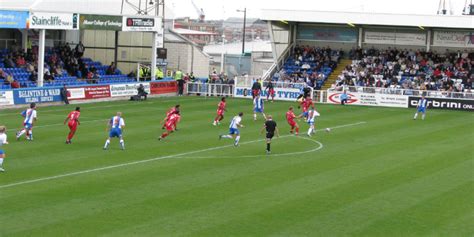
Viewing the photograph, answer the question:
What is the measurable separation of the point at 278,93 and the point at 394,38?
49.5 ft

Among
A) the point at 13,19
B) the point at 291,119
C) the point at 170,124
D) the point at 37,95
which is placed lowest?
the point at 170,124

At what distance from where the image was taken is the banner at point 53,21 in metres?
52.2

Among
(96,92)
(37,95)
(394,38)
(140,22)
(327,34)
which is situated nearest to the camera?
(37,95)

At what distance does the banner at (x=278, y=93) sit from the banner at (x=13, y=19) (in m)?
17.8

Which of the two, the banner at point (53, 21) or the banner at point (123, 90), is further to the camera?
the banner at point (123, 90)

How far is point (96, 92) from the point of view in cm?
5497

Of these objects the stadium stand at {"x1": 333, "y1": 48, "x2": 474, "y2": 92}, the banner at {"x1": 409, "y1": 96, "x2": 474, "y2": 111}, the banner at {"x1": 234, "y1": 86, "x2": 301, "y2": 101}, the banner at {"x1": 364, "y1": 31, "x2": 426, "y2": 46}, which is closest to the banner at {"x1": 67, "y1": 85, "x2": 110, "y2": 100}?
the banner at {"x1": 234, "y1": 86, "x2": 301, "y2": 101}

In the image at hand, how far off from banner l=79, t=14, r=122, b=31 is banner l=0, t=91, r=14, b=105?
33.9 feet

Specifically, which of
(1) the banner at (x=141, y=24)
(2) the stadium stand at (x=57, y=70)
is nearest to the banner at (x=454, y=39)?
(1) the banner at (x=141, y=24)

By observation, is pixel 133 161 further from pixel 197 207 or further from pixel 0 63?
pixel 0 63

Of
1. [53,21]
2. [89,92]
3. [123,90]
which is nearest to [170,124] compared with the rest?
[89,92]

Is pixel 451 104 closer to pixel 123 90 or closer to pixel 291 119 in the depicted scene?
pixel 123 90

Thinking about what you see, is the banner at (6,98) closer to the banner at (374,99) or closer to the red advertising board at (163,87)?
the red advertising board at (163,87)

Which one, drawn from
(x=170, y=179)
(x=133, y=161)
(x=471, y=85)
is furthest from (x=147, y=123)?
(x=471, y=85)
